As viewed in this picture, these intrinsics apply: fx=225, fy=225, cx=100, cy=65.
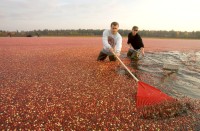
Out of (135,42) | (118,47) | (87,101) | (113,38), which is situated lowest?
(87,101)

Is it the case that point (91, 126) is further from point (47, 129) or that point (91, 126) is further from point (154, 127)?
point (154, 127)

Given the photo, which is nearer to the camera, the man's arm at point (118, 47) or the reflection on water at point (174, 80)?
the reflection on water at point (174, 80)

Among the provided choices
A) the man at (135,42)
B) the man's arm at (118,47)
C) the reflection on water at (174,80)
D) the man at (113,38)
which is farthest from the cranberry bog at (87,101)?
the man at (135,42)

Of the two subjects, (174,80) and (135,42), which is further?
(135,42)

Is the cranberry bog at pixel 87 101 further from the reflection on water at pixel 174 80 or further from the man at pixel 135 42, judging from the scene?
the man at pixel 135 42

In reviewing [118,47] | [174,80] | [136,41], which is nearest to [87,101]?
[174,80]

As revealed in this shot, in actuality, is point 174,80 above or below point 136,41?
below

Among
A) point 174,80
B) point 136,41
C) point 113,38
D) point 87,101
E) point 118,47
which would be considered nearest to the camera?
point 87,101

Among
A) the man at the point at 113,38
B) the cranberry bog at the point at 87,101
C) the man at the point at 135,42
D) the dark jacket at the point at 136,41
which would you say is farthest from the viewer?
the dark jacket at the point at 136,41

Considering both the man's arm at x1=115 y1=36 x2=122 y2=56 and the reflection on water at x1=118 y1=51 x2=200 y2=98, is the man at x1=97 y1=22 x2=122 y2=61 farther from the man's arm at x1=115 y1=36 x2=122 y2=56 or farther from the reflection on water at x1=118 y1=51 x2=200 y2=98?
the reflection on water at x1=118 y1=51 x2=200 y2=98

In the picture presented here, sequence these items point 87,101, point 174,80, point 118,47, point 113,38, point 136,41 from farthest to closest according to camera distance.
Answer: point 136,41, point 113,38, point 118,47, point 174,80, point 87,101

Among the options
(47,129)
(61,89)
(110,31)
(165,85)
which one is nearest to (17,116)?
(47,129)

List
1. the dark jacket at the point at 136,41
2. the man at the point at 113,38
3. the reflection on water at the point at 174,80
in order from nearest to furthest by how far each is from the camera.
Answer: the reflection on water at the point at 174,80
the man at the point at 113,38
the dark jacket at the point at 136,41

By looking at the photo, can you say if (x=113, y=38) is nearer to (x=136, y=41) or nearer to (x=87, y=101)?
(x=136, y=41)
